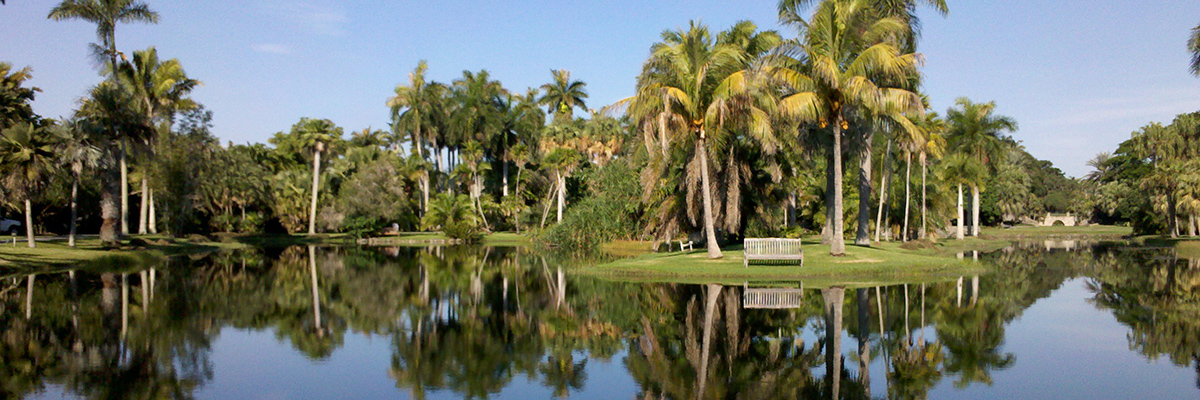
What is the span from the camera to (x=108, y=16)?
53531 millimetres

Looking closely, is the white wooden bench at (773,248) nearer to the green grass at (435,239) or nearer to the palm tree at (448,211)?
the green grass at (435,239)

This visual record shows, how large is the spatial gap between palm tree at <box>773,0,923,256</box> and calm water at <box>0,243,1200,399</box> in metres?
7.03

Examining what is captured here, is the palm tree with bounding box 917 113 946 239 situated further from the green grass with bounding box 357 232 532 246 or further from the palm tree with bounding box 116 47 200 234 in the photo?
the palm tree with bounding box 116 47 200 234

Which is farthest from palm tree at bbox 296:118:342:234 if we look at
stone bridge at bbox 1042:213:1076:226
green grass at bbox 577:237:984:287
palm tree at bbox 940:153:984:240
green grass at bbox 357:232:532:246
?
stone bridge at bbox 1042:213:1076:226

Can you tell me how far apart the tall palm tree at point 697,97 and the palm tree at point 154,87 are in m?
37.5

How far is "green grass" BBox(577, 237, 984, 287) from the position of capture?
27641 millimetres

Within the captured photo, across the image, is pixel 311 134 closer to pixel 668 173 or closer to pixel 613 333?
pixel 668 173

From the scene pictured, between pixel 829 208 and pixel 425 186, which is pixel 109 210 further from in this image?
pixel 829 208

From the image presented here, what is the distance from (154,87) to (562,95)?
152ft

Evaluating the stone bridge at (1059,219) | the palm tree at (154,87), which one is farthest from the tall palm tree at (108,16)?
the stone bridge at (1059,219)

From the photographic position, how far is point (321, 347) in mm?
16953

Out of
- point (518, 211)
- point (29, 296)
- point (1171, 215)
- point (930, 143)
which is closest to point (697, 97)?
point (29, 296)

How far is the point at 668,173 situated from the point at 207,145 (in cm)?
3823

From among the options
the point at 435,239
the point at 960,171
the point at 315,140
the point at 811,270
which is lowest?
the point at 811,270
